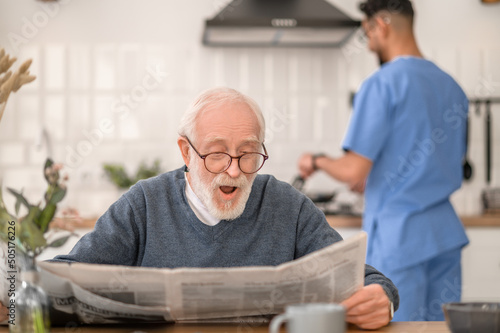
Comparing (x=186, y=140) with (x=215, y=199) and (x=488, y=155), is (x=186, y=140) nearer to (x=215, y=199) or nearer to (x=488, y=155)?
(x=215, y=199)

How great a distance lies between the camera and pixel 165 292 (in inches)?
43.5

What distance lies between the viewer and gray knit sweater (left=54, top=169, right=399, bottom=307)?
1.51 meters

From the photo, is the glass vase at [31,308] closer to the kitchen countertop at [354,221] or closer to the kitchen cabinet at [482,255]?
the kitchen countertop at [354,221]

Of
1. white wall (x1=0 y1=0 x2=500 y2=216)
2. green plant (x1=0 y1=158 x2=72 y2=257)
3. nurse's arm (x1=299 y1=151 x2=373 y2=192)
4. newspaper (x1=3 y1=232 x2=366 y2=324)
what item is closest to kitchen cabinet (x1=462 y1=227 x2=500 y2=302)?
white wall (x1=0 y1=0 x2=500 y2=216)

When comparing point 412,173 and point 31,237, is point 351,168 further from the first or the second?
point 31,237

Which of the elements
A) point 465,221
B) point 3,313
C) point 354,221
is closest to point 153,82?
point 354,221

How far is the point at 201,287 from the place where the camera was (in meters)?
1.09

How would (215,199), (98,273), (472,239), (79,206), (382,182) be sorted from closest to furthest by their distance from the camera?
(98,273) < (215,199) < (382,182) < (472,239) < (79,206)

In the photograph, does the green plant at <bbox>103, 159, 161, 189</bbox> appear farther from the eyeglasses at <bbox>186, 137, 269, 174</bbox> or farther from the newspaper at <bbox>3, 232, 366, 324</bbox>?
the newspaper at <bbox>3, 232, 366, 324</bbox>

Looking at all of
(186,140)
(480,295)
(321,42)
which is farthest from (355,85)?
(186,140)

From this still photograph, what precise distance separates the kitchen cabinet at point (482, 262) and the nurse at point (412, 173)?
1.04 m

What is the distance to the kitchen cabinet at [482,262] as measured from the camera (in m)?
3.19

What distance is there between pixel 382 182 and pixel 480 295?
137cm

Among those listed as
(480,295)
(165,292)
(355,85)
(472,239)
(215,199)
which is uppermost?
(355,85)
